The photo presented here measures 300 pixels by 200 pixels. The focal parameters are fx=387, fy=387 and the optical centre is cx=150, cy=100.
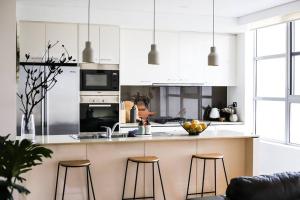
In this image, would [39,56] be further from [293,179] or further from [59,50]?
[293,179]

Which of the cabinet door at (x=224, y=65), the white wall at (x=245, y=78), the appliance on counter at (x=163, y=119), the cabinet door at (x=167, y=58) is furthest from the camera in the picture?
the cabinet door at (x=224, y=65)

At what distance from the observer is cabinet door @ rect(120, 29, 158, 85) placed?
6.40m

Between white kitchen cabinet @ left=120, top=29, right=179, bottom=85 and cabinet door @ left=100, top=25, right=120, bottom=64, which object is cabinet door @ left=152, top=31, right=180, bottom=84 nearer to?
white kitchen cabinet @ left=120, top=29, right=179, bottom=85

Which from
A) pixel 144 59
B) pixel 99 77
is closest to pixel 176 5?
pixel 144 59

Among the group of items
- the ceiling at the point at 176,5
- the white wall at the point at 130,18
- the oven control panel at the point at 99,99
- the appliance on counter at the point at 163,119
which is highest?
the ceiling at the point at 176,5

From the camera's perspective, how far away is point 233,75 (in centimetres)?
712

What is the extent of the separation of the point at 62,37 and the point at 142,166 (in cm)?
250

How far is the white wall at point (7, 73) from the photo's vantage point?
4074 mm

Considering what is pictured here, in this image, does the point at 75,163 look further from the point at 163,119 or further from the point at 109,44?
the point at 163,119

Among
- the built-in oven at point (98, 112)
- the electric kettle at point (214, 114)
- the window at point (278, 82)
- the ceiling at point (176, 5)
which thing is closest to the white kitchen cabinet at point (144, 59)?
the built-in oven at point (98, 112)

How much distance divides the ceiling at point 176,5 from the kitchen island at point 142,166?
1880 mm

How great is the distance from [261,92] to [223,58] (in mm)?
913

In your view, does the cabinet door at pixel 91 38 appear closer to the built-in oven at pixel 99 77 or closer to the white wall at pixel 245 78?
the built-in oven at pixel 99 77

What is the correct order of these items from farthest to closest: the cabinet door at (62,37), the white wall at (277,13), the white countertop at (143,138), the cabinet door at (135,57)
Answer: the cabinet door at (135,57) → the cabinet door at (62,37) → the white wall at (277,13) → the white countertop at (143,138)
